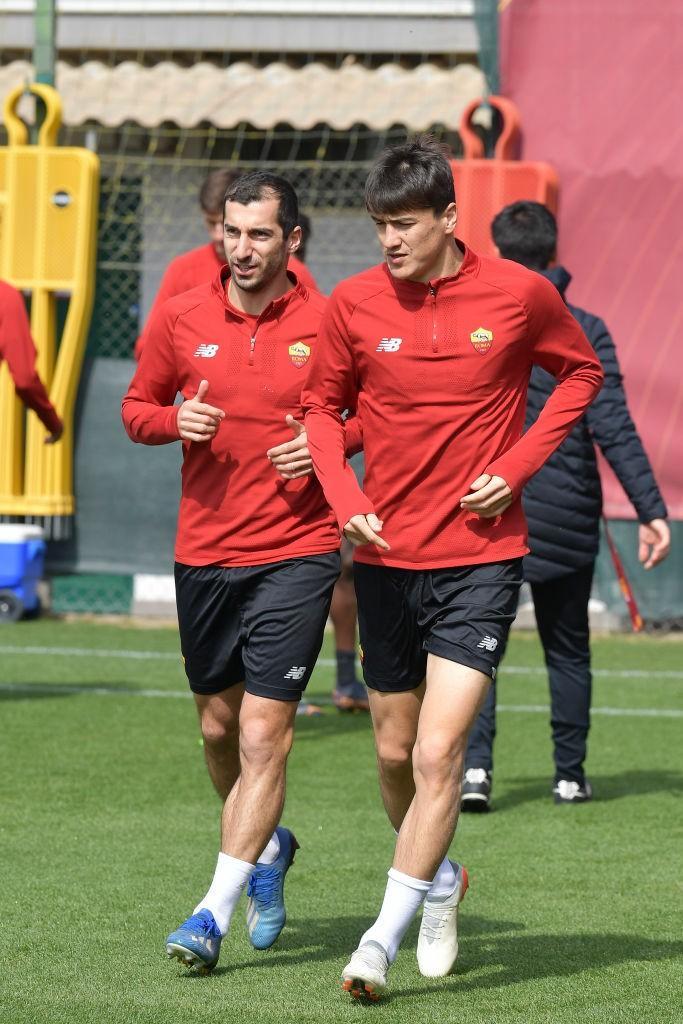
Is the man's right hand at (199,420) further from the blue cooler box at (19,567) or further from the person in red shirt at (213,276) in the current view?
the blue cooler box at (19,567)

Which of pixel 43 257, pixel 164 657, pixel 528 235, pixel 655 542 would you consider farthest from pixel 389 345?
pixel 43 257

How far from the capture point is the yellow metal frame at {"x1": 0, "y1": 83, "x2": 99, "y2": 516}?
13.1m

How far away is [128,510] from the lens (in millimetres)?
13453

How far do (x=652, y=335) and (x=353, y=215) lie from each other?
2.58 metres

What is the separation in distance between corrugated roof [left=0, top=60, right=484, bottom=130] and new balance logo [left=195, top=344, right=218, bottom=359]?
834 cm

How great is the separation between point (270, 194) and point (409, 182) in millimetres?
601

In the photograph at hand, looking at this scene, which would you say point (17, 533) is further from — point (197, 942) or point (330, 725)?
point (197, 942)

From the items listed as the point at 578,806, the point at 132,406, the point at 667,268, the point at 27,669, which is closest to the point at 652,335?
the point at 667,268

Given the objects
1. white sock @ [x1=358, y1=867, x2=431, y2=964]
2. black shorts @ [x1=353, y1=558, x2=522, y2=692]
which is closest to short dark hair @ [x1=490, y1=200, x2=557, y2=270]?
→ black shorts @ [x1=353, y1=558, x2=522, y2=692]

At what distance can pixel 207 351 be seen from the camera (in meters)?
5.01

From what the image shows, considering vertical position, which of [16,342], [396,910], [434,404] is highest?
[434,404]

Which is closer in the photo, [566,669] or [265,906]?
[265,906]

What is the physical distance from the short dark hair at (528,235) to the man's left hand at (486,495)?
8.45 feet

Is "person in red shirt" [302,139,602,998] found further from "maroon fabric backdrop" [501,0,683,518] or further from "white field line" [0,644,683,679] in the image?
"maroon fabric backdrop" [501,0,683,518]
